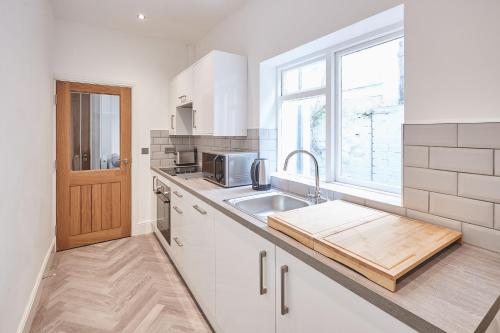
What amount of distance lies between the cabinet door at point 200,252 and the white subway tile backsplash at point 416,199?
112 centimetres

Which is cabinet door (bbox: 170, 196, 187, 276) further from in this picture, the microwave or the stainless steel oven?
the microwave

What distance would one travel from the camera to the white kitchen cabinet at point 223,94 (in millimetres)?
2436

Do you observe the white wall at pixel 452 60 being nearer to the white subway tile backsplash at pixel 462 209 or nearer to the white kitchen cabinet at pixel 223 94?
the white subway tile backsplash at pixel 462 209

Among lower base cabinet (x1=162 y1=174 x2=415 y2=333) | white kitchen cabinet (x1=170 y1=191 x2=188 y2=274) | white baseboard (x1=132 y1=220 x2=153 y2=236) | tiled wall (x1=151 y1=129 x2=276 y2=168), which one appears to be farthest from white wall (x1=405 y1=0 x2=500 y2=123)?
white baseboard (x1=132 y1=220 x2=153 y2=236)

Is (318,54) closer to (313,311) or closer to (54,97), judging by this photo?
(313,311)

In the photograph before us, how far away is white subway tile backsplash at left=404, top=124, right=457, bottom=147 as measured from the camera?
1.15 metres

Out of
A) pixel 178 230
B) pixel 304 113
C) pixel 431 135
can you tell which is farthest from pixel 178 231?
pixel 431 135

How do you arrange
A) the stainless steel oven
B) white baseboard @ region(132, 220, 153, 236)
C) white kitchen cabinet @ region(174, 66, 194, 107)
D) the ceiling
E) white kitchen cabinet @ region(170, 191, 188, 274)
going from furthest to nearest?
1. white baseboard @ region(132, 220, 153, 236)
2. white kitchen cabinet @ region(174, 66, 194, 107)
3. the stainless steel oven
4. the ceiling
5. white kitchen cabinet @ region(170, 191, 188, 274)

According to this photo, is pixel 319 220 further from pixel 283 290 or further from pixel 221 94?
pixel 221 94

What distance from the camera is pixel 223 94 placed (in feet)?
8.08

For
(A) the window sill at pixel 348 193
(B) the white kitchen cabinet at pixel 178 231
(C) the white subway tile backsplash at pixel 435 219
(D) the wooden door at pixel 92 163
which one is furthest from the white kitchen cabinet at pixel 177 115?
(C) the white subway tile backsplash at pixel 435 219

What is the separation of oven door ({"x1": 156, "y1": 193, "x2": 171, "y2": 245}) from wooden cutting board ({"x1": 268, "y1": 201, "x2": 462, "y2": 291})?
1.78 m

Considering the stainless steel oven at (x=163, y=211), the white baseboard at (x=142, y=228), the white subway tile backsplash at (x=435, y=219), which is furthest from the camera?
the white baseboard at (x=142, y=228)

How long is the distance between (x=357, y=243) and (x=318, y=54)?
1.56m
